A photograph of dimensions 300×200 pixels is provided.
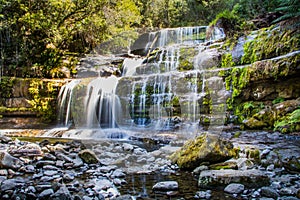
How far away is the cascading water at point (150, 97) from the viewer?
870 centimetres

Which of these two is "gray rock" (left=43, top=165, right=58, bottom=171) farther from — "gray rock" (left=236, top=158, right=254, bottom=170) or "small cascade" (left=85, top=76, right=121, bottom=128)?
"small cascade" (left=85, top=76, right=121, bottom=128)

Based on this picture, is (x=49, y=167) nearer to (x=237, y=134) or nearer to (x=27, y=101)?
(x=237, y=134)

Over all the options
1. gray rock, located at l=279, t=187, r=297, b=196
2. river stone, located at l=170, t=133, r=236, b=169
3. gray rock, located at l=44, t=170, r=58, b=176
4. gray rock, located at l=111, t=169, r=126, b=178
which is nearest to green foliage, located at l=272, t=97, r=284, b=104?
river stone, located at l=170, t=133, r=236, b=169

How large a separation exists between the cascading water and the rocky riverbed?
2.95 m

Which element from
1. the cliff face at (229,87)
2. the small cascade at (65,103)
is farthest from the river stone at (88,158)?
the small cascade at (65,103)

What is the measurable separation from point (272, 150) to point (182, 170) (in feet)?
6.07

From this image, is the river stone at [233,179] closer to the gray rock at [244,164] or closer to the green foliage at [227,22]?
the gray rock at [244,164]

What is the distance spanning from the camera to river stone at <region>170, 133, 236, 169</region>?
431cm

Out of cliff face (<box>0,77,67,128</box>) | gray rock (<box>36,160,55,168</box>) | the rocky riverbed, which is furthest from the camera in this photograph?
cliff face (<box>0,77,67,128</box>)

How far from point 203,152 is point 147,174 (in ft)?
3.24

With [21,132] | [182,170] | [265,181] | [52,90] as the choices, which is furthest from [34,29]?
[265,181]

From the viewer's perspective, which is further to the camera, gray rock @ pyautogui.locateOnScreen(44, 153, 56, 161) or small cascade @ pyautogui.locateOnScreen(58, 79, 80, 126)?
small cascade @ pyautogui.locateOnScreen(58, 79, 80, 126)

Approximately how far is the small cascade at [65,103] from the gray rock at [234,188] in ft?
26.9

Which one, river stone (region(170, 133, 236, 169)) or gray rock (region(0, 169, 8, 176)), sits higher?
river stone (region(170, 133, 236, 169))
